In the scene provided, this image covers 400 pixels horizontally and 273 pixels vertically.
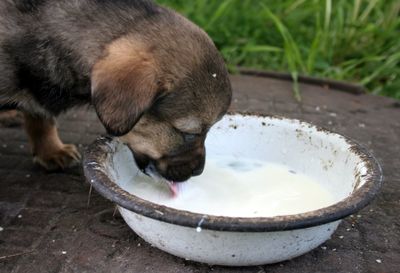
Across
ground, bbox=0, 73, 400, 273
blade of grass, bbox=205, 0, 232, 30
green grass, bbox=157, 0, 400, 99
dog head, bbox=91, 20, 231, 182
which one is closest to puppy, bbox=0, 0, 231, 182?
dog head, bbox=91, 20, 231, 182

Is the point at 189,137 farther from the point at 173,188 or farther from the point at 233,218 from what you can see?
Result: the point at 233,218

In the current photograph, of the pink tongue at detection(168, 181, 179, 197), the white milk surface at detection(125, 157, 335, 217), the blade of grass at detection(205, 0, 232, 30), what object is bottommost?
the blade of grass at detection(205, 0, 232, 30)

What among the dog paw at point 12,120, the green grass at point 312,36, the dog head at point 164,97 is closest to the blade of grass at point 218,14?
the green grass at point 312,36

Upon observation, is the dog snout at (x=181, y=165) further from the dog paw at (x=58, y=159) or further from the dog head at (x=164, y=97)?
the dog paw at (x=58, y=159)


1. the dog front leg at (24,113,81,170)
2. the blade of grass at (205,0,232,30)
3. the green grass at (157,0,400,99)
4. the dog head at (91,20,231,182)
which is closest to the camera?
the dog head at (91,20,231,182)

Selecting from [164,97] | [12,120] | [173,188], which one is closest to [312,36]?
[12,120]

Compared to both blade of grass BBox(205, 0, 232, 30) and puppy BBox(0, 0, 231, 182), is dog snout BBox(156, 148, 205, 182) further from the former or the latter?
blade of grass BBox(205, 0, 232, 30)
